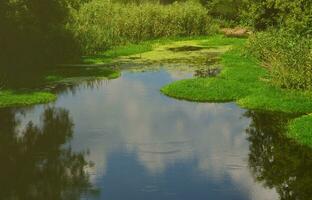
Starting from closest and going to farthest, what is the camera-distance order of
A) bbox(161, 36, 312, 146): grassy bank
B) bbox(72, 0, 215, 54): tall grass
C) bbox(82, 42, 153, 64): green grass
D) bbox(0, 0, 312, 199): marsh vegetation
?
bbox(0, 0, 312, 199): marsh vegetation, bbox(161, 36, 312, 146): grassy bank, bbox(82, 42, 153, 64): green grass, bbox(72, 0, 215, 54): tall grass

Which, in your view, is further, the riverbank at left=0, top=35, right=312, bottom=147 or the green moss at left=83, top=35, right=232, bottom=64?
the green moss at left=83, top=35, right=232, bottom=64

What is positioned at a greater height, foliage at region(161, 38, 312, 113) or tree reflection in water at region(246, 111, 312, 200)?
foliage at region(161, 38, 312, 113)

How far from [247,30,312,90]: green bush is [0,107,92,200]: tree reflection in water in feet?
36.3

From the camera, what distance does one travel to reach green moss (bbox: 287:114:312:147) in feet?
64.1

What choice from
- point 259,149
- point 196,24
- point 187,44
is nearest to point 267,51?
point 259,149

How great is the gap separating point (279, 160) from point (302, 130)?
108 inches

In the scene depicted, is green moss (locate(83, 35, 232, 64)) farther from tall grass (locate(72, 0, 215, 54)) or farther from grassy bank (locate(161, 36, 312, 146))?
grassy bank (locate(161, 36, 312, 146))

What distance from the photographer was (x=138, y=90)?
98.3ft

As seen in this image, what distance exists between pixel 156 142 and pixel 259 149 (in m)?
3.86

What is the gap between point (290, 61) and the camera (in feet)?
90.4

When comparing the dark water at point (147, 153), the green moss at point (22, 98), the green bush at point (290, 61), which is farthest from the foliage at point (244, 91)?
the green moss at point (22, 98)

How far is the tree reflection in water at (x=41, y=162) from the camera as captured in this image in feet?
52.4

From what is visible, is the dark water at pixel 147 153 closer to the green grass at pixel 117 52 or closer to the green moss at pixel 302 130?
the green moss at pixel 302 130

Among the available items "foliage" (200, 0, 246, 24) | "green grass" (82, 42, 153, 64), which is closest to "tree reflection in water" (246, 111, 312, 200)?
"green grass" (82, 42, 153, 64)
